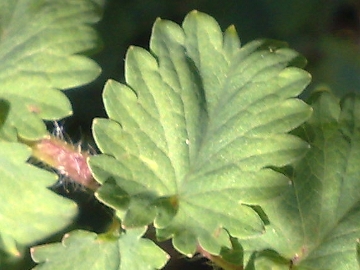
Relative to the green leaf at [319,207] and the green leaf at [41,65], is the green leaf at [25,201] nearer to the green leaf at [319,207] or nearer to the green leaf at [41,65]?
the green leaf at [41,65]

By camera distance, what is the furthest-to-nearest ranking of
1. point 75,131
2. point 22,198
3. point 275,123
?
point 75,131, point 22,198, point 275,123

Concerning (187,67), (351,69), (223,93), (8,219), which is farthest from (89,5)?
(351,69)

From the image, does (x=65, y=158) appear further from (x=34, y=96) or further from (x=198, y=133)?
(x=198, y=133)

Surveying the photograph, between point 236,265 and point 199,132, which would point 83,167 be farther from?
point 236,265

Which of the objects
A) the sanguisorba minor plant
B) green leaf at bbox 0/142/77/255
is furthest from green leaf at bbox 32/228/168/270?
green leaf at bbox 0/142/77/255

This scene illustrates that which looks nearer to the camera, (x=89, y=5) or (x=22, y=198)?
(x=22, y=198)

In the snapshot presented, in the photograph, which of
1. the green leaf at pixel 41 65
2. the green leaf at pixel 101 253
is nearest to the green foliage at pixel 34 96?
the green leaf at pixel 41 65

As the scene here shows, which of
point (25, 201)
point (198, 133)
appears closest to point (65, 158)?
point (25, 201)

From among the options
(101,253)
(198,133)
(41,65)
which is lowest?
(101,253)
